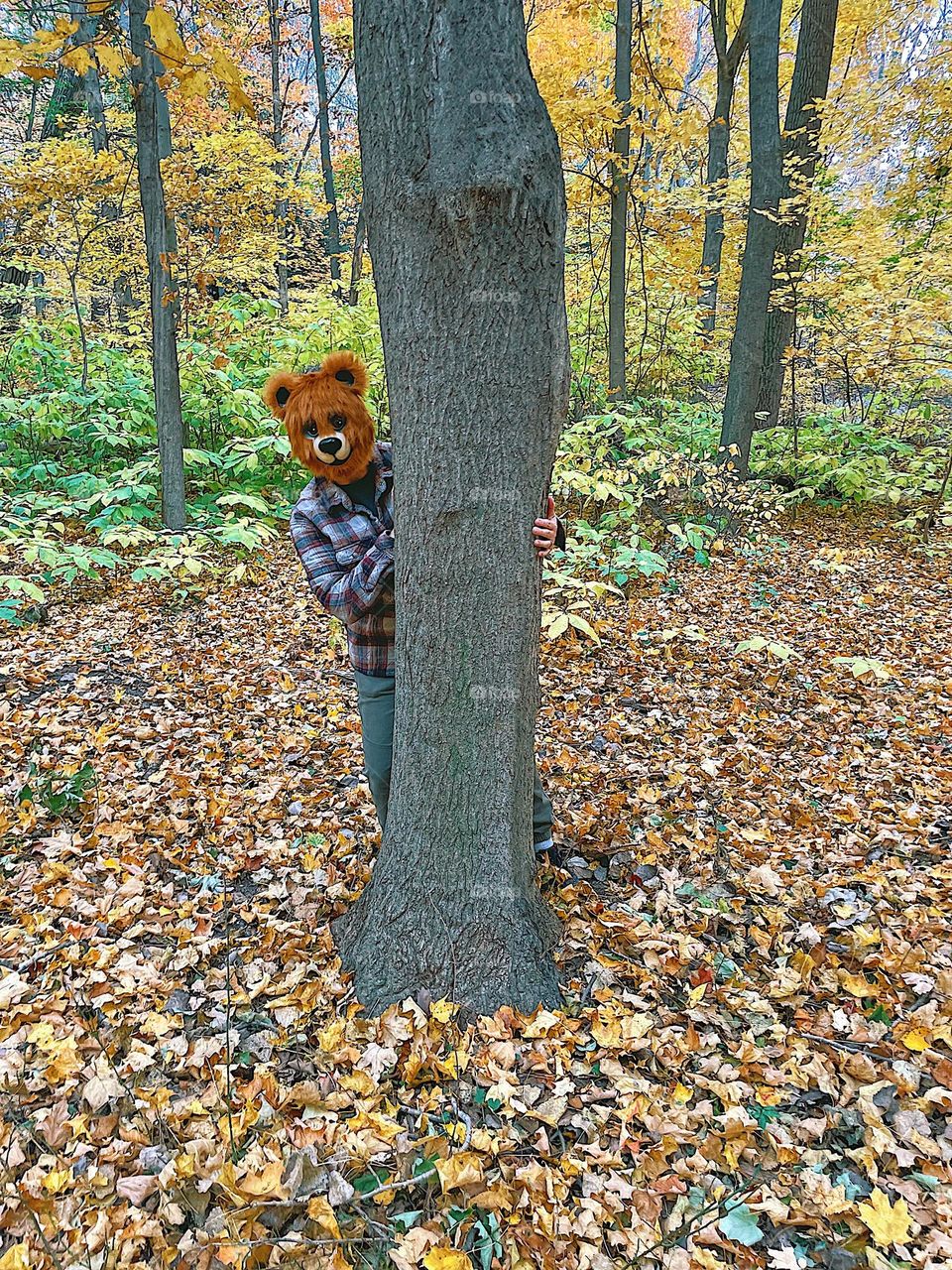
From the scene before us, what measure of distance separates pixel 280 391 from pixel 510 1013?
87.4 inches

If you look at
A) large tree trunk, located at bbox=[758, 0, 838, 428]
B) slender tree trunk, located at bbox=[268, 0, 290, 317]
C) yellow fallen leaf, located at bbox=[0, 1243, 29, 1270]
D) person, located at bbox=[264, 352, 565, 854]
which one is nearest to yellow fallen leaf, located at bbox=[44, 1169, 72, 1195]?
yellow fallen leaf, located at bbox=[0, 1243, 29, 1270]

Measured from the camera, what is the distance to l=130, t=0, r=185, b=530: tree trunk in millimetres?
5262

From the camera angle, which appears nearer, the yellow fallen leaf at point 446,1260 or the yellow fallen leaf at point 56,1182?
the yellow fallen leaf at point 446,1260

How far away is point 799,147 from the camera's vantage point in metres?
7.66

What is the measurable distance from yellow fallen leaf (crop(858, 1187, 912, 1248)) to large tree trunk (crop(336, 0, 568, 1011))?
943 mm

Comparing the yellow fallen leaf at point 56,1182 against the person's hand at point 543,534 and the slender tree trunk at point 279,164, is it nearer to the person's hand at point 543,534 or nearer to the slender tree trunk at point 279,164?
the person's hand at point 543,534

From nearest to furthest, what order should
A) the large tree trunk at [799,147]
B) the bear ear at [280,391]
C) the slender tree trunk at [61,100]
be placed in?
the bear ear at [280,391], the large tree trunk at [799,147], the slender tree trunk at [61,100]

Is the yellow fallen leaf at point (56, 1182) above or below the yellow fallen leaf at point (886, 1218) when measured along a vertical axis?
below

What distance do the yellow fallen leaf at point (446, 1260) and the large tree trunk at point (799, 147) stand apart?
794 centimetres

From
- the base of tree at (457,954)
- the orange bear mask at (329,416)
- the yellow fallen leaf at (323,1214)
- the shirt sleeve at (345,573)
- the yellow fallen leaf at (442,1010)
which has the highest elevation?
the orange bear mask at (329,416)

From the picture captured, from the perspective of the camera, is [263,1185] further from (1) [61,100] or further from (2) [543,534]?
(1) [61,100]

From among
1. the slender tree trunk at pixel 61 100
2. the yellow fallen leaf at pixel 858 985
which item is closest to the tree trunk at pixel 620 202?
the yellow fallen leaf at pixel 858 985

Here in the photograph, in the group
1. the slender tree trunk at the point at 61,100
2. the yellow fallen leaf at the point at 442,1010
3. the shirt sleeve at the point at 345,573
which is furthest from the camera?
the slender tree trunk at the point at 61,100

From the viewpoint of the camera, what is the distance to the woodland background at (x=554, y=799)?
1.83m
